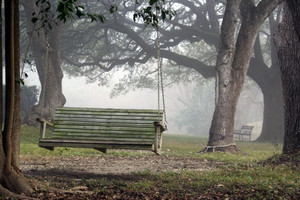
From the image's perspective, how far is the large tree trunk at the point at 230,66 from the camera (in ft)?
50.0

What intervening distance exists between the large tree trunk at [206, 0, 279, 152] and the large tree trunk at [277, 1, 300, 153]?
4.40m

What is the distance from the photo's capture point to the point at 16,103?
5.68 metres

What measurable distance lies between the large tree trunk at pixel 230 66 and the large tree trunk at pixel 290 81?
4.40 m

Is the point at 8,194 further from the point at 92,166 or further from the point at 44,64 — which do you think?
the point at 44,64

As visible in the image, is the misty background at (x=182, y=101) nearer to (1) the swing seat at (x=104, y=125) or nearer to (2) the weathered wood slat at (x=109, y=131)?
(1) the swing seat at (x=104, y=125)

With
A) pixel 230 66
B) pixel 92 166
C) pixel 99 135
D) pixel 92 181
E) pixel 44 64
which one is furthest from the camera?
pixel 44 64

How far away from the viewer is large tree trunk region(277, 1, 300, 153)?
31.2ft

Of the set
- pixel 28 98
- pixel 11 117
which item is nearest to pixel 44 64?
pixel 28 98

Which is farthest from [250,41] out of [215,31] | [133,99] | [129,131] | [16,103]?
[133,99]

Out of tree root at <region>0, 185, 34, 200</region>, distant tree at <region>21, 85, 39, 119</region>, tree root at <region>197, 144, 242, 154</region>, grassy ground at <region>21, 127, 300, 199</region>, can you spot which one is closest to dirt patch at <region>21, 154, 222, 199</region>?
grassy ground at <region>21, 127, 300, 199</region>

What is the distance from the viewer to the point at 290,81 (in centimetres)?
1004

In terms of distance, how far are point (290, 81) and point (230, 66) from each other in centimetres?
539

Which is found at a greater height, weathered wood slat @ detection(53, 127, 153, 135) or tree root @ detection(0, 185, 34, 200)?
weathered wood slat @ detection(53, 127, 153, 135)

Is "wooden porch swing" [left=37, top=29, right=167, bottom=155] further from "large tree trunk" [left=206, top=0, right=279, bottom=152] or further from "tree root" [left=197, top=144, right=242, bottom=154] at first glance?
"large tree trunk" [left=206, top=0, right=279, bottom=152]
